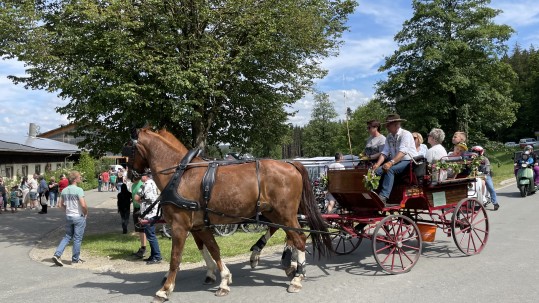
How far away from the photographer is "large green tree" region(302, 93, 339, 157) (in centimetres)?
7575

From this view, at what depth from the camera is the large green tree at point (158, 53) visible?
420 inches

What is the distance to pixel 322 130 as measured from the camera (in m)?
76.3

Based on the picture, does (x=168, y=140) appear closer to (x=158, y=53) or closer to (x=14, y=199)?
(x=158, y=53)

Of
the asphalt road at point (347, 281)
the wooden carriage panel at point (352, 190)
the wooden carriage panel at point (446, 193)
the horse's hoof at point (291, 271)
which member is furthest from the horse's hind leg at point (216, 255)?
the wooden carriage panel at point (446, 193)

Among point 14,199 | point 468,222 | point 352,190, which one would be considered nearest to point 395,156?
point 352,190

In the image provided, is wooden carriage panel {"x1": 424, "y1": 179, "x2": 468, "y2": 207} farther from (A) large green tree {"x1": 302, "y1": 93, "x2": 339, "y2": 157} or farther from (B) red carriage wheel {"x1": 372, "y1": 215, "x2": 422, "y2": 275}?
(A) large green tree {"x1": 302, "y1": 93, "x2": 339, "y2": 157}

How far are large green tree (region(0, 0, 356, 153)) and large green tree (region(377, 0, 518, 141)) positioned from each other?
13.9 metres

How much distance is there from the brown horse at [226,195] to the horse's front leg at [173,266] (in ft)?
0.04

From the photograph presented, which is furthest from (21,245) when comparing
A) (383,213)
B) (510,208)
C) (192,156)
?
(510,208)

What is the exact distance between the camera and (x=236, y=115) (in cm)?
1489

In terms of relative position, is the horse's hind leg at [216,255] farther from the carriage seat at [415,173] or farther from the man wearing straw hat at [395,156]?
the carriage seat at [415,173]

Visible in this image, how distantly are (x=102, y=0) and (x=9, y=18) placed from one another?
2.16 m

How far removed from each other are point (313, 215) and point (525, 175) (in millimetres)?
12009

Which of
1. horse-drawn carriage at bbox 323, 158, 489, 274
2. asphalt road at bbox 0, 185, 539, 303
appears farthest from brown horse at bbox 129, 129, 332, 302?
horse-drawn carriage at bbox 323, 158, 489, 274
